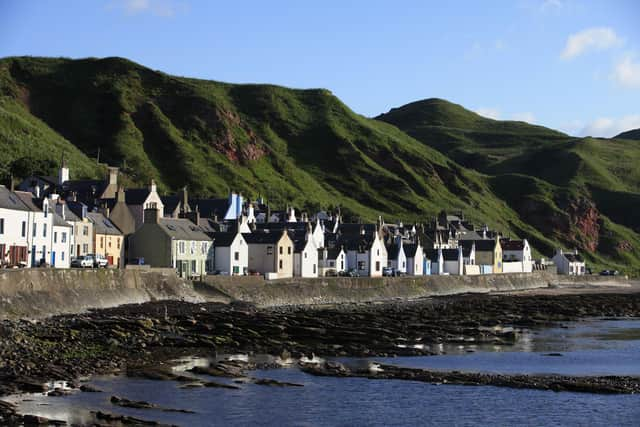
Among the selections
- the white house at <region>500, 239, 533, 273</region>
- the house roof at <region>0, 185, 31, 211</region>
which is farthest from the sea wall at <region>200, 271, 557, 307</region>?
the white house at <region>500, 239, 533, 273</region>

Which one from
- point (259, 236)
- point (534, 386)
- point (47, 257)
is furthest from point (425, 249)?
point (534, 386)

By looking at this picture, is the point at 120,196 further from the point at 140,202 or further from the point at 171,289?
the point at 171,289

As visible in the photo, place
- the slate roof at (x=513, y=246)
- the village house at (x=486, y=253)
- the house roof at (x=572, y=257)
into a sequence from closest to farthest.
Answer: the village house at (x=486, y=253)
the slate roof at (x=513, y=246)
the house roof at (x=572, y=257)

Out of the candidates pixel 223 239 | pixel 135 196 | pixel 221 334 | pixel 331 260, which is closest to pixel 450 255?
pixel 331 260

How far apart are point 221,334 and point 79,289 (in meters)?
12.0

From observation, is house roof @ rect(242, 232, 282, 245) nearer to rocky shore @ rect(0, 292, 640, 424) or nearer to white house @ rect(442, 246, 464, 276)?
rocky shore @ rect(0, 292, 640, 424)

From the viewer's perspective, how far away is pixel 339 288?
298ft

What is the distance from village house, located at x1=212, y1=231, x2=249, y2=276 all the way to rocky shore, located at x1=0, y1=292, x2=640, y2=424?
11829mm

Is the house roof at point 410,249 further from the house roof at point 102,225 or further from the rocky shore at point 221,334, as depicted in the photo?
the house roof at point 102,225

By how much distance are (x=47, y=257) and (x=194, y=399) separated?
3918cm

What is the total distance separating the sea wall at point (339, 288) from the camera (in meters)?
78.9

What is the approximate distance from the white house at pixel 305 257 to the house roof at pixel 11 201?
3202cm

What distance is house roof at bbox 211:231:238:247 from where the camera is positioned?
291ft

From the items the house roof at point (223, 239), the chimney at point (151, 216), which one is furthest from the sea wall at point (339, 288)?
the chimney at point (151, 216)
